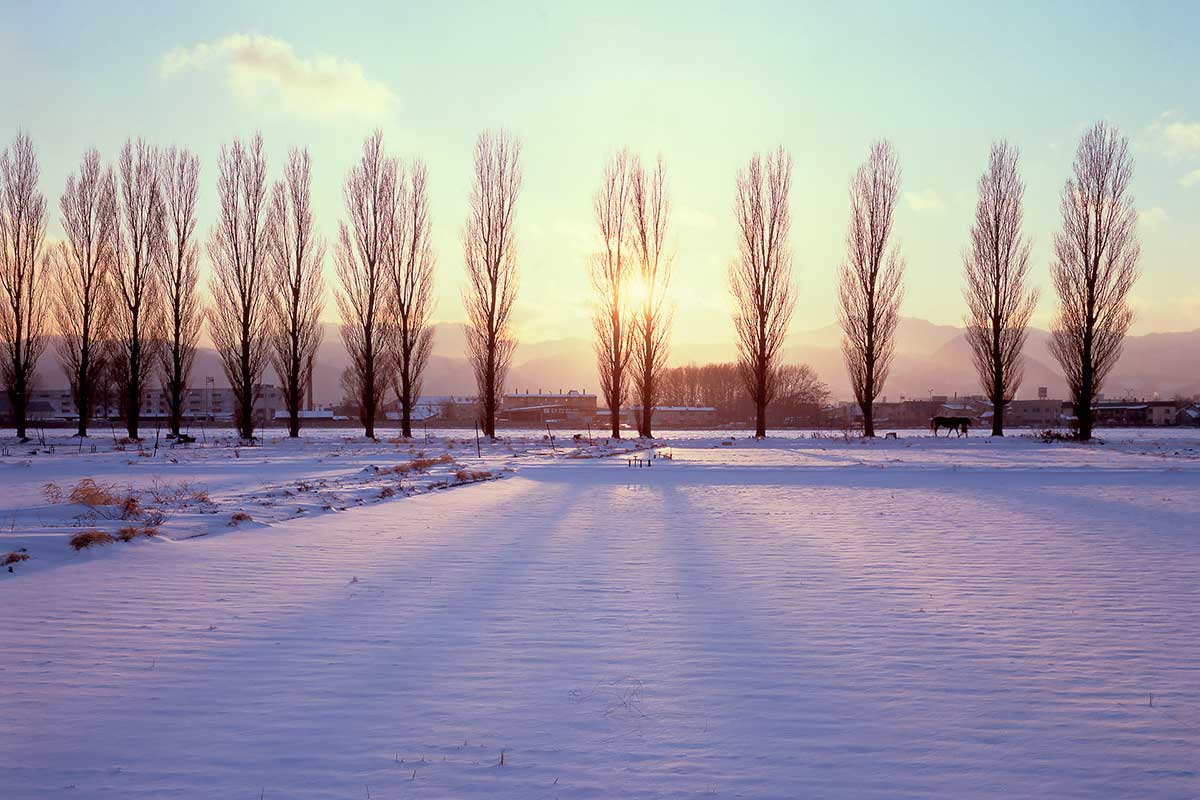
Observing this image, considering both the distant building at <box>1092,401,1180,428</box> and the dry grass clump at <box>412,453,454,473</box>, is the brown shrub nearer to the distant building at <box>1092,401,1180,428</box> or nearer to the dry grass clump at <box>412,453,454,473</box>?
the dry grass clump at <box>412,453,454,473</box>

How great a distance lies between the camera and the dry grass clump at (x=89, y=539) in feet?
27.6

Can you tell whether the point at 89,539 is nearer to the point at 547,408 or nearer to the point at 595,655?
the point at 595,655

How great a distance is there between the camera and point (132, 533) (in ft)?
29.5

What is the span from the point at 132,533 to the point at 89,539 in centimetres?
52

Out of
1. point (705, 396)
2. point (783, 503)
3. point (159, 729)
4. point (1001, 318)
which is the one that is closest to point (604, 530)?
point (783, 503)

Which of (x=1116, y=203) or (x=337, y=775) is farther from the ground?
(x=1116, y=203)

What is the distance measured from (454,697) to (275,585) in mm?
3420

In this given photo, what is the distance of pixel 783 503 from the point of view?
531 inches

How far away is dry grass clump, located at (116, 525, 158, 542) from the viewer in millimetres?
8906

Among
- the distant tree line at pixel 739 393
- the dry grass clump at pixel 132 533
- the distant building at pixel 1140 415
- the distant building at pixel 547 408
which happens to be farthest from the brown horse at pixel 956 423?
the distant building at pixel 547 408

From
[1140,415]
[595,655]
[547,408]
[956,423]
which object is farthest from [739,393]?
[595,655]

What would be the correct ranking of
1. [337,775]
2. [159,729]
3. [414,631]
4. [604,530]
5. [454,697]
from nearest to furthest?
[337,775], [159,729], [454,697], [414,631], [604,530]

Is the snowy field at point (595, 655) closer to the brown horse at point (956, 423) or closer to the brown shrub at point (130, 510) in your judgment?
the brown shrub at point (130, 510)

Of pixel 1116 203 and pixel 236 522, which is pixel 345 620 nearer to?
pixel 236 522
